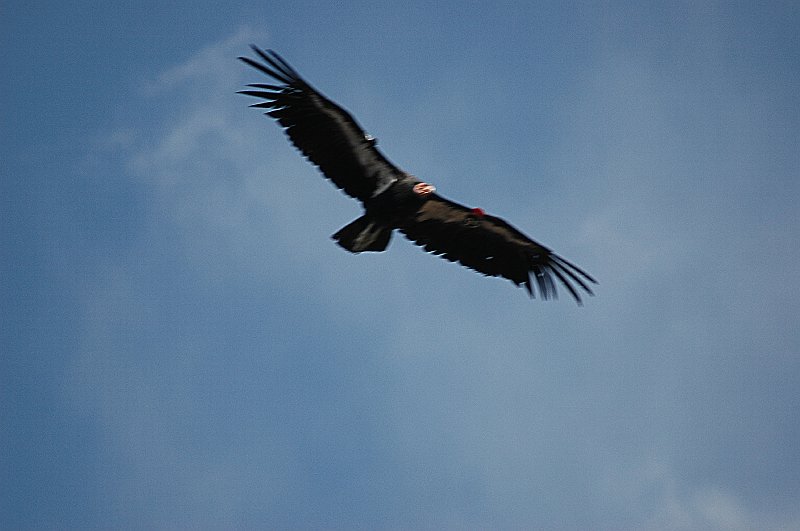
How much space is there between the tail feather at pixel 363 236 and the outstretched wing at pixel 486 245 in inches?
37.6

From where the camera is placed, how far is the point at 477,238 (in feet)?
87.7

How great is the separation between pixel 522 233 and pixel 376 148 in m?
4.75

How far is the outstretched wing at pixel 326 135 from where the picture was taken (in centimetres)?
2339

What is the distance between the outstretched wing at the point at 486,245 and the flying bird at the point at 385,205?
25 mm

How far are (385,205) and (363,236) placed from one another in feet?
2.98

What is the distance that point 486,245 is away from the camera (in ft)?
88.3

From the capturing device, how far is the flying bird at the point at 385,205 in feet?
77.4

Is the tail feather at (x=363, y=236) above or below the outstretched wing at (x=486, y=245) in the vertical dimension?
below

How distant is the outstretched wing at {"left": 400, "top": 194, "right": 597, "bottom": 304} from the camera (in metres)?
26.0

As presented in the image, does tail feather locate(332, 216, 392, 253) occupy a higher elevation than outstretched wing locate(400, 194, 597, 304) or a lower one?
lower

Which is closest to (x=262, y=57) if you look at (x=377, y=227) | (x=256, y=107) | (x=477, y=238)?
(x=256, y=107)

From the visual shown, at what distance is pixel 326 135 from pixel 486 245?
5464 mm

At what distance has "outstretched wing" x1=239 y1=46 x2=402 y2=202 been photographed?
2339cm

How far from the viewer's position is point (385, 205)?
24750mm
